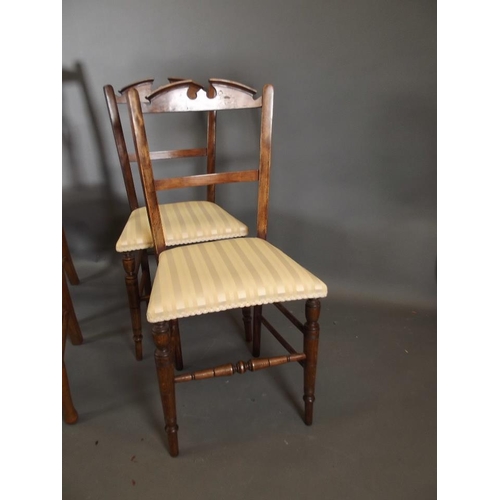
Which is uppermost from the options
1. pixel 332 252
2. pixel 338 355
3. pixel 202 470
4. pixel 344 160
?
pixel 344 160

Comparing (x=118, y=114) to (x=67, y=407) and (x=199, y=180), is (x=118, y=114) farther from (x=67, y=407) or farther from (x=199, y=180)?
(x=67, y=407)

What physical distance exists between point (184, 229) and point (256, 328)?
531mm

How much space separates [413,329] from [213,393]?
1.09m

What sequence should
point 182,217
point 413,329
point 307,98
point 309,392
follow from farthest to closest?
point 307,98 < point 413,329 < point 182,217 < point 309,392

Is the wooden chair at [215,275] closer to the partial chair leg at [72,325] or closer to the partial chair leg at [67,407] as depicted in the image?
the partial chair leg at [67,407]

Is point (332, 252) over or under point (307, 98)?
under

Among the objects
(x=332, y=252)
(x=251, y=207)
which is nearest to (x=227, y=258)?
(x=251, y=207)

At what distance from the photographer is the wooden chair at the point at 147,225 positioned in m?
1.64

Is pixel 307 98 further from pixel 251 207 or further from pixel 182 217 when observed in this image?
pixel 182 217

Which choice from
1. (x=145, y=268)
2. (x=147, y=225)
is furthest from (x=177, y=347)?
(x=147, y=225)

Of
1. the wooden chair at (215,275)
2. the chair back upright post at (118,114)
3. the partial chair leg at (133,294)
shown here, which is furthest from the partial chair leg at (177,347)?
the chair back upright post at (118,114)

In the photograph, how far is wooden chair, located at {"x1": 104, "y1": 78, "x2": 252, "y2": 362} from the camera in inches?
64.5

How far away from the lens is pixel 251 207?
2412mm

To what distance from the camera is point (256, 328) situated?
1768mm
